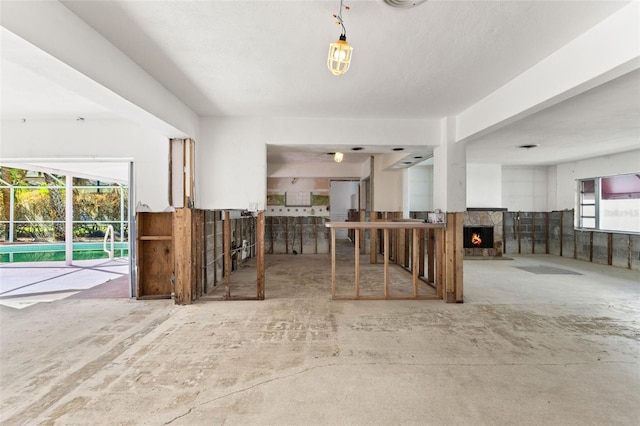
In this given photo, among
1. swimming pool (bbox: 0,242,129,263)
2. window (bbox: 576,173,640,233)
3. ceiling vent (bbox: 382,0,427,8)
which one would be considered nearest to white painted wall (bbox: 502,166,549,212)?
window (bbox: 576,173,640,233)

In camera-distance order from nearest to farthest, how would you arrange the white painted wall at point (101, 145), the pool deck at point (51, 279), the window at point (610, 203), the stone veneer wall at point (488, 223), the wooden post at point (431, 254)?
the white painted wall at point (101, 145), the pool deck at point (51, 279), the wooden post at point (431, 254), the window at point (610, 203), the stone veneer wall at point (488, 223)

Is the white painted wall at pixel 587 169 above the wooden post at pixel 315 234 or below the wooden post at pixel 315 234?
above

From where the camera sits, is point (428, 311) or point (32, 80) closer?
point (32, 80)

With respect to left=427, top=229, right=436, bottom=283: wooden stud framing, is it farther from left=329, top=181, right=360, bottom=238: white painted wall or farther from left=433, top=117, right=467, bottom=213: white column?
left=329, top=181, right=360, bottom=238: white painted wall

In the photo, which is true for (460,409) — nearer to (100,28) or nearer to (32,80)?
(100,28)

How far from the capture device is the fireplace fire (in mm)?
8141

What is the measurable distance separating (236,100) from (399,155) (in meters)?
3.58

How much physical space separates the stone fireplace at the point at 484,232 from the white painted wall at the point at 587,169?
2.00 meters

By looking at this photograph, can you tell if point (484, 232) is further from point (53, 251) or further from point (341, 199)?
point (53, 251)

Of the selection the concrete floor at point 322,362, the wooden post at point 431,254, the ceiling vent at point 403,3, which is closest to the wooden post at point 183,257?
the concrete floor at point 322,362

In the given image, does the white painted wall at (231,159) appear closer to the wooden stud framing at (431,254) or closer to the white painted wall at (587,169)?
the wooden stud framing at (431,254)

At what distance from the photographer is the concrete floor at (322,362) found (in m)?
1.92

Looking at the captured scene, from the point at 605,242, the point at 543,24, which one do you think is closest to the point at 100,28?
the point at 543,24

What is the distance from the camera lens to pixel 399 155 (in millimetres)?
5918
